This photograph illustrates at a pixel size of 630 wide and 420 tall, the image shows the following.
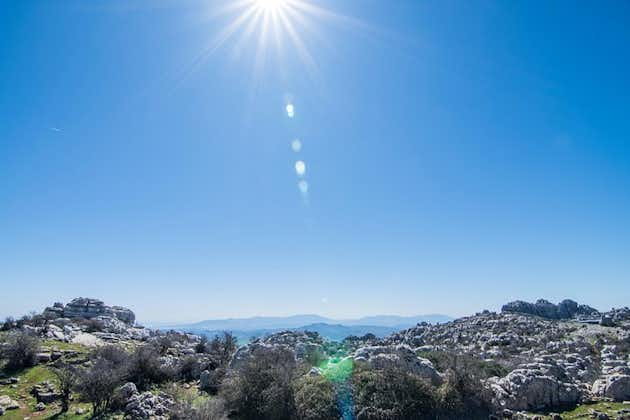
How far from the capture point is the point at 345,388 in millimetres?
26578

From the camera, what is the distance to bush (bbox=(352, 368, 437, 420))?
988 inches

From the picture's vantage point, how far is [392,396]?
85.5 feet

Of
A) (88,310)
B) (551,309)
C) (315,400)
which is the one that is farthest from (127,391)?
(551,309)

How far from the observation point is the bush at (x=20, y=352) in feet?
120

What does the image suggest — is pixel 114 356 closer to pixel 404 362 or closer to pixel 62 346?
pixel 62 346

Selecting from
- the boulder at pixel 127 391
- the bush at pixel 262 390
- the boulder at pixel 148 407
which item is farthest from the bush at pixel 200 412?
the boulder at pixel 127 391

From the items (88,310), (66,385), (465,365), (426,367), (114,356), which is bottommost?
(66,385)

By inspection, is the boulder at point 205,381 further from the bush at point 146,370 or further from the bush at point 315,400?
the bush at point 315,400

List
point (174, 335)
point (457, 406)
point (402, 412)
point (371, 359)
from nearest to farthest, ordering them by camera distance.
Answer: point (402, 412)
point (457, 406)
point (371, 359)
point (174, 335)

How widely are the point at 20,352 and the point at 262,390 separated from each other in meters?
28.2

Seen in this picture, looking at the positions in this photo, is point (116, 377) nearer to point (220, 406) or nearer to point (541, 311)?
point (220, 406)

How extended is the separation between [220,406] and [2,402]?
1831 centimetres

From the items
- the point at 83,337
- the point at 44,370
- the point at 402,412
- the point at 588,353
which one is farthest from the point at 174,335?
the point at 588,353

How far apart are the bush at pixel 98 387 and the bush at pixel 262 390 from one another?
849cm
